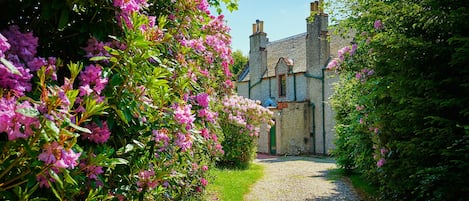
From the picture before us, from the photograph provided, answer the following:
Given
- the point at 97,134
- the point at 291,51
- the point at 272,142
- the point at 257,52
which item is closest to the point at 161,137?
the point at 97,134

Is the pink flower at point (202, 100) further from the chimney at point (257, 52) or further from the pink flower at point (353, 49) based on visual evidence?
the chimney at point (257, 52)

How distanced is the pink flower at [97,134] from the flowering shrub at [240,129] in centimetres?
1152

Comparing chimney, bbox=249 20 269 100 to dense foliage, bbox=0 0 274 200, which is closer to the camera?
dense foliage, bbox=0 0 274 200

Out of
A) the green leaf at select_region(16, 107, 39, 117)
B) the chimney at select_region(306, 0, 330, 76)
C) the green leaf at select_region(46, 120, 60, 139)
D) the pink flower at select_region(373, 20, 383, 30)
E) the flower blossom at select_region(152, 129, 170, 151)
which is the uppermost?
the chimney at select_region(306, 0, 330, 76)

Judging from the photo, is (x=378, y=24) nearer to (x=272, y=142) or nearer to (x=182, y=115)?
(x=182, y=115)

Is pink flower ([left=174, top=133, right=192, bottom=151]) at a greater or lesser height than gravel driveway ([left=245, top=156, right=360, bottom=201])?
greater

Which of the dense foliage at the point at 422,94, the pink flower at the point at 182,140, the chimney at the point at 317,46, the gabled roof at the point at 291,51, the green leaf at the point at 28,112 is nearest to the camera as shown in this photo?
the green leaf at the point at 28,112

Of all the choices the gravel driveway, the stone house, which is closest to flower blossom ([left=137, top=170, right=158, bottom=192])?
the gravel driveway

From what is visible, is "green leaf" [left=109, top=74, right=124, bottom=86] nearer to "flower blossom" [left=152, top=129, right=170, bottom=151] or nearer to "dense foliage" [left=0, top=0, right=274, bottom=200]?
"dense foliage" [left=0, top=0, right=274, bottom=200]

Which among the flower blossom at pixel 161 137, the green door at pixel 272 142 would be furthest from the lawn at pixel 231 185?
the green door at pixel 272 142

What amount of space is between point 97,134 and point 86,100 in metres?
0.40

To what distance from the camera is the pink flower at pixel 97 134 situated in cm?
218

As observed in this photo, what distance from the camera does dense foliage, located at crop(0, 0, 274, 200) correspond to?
1.65 m

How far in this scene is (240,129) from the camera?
48.8 feet
